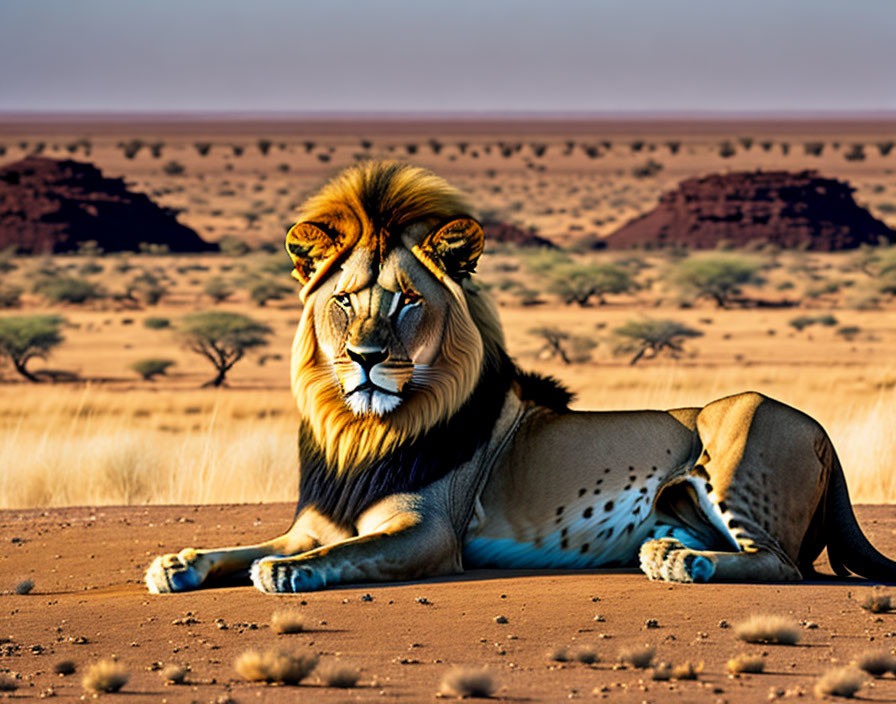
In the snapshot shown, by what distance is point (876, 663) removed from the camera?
619 cm

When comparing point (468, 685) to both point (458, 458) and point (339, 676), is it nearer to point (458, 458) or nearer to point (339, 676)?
point (339, 676)

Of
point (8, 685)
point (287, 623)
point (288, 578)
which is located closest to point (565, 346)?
point (288, 578)

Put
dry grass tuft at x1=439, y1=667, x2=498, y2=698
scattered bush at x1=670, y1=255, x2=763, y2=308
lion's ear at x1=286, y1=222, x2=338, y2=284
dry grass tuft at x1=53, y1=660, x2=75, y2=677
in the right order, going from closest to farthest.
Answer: dry grass tuft at x1=439, y1=667, x2=498, y2=698
dry grass tuft at x1=53, y1=660, x2=75, y2=677
lion's ear at x1=286, y1=222, x2=338, y2=284
scattered bush at x1=670, y1=255, x2=763, y2=308

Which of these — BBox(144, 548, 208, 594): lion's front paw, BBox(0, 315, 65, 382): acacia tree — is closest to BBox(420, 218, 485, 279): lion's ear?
BBox(144, 548, 208, 594): lion's front paw

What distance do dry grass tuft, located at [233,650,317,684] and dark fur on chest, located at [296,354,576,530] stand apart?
2.03 meters

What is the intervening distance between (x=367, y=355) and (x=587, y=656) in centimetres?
211

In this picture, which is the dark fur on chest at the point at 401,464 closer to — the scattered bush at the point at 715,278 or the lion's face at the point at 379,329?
the lion's face at the point at 379,329

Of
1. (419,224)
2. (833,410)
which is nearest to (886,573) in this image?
(419,224)

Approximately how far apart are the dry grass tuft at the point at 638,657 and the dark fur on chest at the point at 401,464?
2.02 metres

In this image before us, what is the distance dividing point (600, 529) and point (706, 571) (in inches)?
27.0

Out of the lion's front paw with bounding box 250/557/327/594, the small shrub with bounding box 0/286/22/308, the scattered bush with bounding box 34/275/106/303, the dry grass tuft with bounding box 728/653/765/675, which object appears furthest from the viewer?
the small shrub with bounding box 0/286/22/308

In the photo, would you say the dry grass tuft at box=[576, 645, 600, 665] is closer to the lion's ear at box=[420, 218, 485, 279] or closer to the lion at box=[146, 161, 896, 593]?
the lion at box=[146, 161, 896, 593]

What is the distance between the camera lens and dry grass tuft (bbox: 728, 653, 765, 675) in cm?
614

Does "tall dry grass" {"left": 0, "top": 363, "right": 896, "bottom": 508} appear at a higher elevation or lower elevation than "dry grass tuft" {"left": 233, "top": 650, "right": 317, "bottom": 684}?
lower
